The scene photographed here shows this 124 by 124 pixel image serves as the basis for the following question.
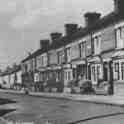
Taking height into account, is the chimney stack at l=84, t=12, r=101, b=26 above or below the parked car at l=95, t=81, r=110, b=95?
above

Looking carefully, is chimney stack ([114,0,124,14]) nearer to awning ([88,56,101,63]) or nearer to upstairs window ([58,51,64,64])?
awning ([88,56,101,63])

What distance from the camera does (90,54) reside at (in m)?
35.9

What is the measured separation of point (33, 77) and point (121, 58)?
111 feet

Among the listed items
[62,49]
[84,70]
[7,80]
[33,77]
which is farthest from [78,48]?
[7,80]

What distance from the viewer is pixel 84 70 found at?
123 ft

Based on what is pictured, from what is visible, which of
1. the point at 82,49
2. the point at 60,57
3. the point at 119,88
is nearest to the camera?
the point at 119,88

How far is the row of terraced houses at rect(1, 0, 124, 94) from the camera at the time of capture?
30.1 m

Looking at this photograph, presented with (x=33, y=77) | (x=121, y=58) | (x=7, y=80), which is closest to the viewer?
(x=121, y=58)

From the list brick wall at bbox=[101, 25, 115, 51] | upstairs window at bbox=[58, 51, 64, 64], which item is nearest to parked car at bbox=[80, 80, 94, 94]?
brick wall at bbox=[101, 25, 115, 51]

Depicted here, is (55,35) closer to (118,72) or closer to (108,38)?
(108,38)

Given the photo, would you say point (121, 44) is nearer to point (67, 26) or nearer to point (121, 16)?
point (121, 16)

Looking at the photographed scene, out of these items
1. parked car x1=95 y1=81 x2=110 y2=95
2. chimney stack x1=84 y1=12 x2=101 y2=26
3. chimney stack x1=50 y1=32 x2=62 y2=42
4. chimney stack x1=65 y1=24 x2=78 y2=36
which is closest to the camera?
parked car x1=95 y1=81 x2=110 y2=95

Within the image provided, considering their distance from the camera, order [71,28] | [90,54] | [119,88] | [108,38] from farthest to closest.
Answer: [71,28] < [90,54] < [108,38] < [119,88]

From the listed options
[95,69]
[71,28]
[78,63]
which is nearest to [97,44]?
[95,69]
